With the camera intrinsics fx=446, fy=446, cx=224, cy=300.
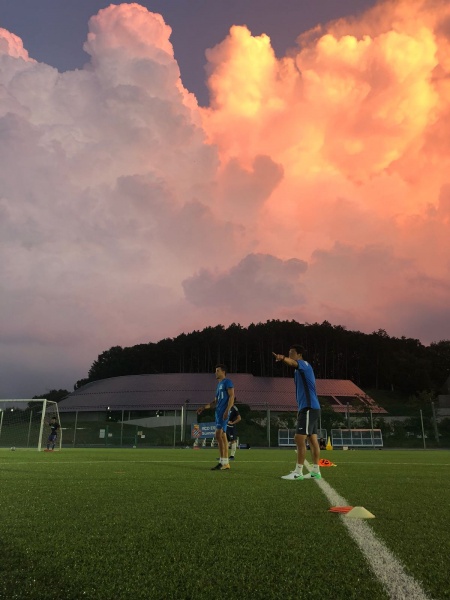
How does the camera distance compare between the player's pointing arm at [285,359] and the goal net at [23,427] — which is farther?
the goal net at [23,427]

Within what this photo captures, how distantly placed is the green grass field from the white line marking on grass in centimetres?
4

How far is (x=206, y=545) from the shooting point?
2.78m

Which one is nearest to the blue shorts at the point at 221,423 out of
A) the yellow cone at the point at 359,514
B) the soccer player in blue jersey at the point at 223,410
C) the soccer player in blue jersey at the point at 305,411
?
the soccer player in blue jersey at the point at 223,410

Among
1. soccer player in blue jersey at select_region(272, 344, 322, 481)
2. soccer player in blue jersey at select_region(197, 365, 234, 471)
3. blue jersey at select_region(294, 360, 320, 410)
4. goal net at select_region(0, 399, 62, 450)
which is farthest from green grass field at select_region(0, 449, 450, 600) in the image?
goal net at select_region(0, 399, 62, 450)

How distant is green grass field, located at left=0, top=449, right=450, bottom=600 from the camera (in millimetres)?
2084

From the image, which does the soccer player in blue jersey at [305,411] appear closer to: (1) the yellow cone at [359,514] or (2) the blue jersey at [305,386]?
(2) the blue jersey at [305,386]

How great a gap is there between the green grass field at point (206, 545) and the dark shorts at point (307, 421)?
1.96 meters

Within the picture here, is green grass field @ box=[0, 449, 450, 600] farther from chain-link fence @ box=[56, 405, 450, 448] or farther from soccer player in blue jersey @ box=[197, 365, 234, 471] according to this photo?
chain-link fence @ box=[56, 405, 450, 448]

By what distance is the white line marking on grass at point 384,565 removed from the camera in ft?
6.67

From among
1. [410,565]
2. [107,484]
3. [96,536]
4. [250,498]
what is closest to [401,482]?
[250,498]

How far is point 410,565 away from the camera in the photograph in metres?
2.41

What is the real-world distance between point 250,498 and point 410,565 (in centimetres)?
256

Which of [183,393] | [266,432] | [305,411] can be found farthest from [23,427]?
[183,393]

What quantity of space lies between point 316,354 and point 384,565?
10533 cm
